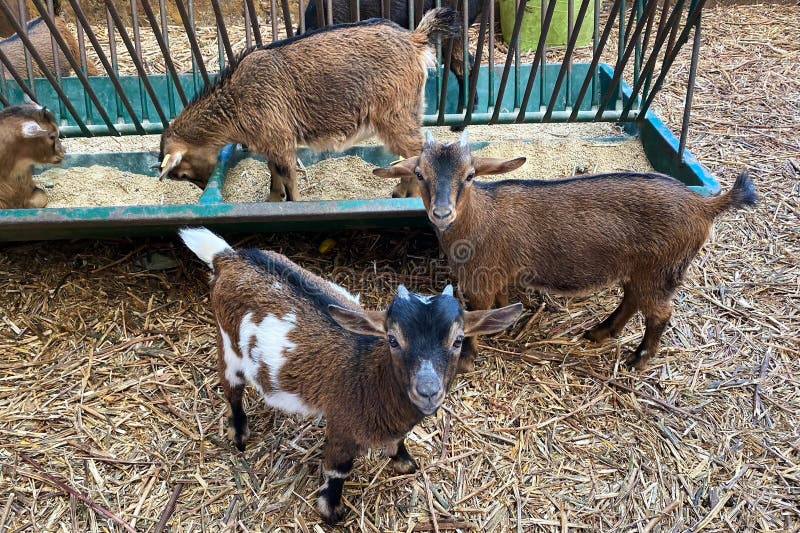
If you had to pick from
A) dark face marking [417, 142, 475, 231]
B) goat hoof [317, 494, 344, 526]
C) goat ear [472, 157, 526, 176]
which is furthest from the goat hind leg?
goat hoof [317, 494, 344, 526]

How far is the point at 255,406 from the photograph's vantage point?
367cm

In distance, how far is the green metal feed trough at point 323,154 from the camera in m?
4.02

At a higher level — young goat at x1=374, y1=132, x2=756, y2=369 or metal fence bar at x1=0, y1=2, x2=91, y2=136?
metal fence bar at x1=0, y1=2, x2=91, y2=136

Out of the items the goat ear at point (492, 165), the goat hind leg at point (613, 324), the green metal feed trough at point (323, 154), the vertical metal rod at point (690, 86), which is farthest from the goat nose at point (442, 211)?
the vertical metal rod at point (690, 86)

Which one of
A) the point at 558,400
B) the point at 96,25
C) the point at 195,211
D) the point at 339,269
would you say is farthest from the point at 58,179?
the point at 96,25

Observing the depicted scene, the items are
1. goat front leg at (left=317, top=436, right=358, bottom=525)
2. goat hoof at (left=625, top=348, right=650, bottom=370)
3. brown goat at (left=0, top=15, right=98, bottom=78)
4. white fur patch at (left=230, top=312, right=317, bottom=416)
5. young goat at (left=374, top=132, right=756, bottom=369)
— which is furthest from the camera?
brown goat at (left=0, top=15, right=98, bottom=78)

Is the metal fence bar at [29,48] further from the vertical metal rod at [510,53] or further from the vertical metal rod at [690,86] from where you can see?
the vertical metal rod at [690,86]

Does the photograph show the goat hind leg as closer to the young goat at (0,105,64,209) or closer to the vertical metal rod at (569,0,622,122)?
the vertical metal rod at (569,0,622,122)

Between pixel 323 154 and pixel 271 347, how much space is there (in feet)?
9.16

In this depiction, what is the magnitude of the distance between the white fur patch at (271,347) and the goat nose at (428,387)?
0.76 meters

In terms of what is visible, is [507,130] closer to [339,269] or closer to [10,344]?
[339,269]

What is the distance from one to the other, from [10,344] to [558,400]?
3109 millimetres

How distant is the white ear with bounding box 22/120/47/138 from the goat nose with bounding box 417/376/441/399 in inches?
136

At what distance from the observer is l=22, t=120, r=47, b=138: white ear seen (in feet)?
14.9
